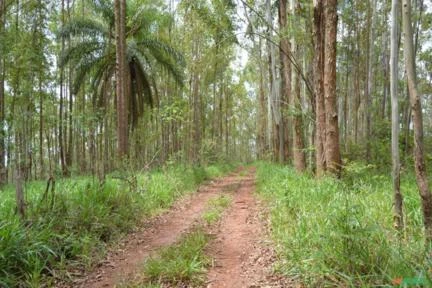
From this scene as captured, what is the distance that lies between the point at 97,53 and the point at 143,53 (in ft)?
6.58

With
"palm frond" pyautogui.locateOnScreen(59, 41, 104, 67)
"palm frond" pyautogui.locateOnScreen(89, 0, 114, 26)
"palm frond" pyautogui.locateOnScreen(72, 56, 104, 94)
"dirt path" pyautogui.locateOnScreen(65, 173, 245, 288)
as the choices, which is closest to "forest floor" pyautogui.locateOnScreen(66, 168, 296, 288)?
"dirt path" pyautogui.locateOnScreen(65, 173, 245, 288)

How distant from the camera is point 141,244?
18.9ft

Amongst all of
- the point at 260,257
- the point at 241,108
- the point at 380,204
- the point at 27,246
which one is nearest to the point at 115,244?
the point at 27,246

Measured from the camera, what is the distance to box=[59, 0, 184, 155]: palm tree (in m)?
15.3

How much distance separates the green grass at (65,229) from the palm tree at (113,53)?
883 centimetres

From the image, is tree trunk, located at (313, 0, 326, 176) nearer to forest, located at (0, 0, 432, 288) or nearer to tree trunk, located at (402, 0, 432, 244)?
forest, located at (0, 0, 432, 288)

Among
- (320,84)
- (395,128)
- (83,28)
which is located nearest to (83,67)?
(83,28)

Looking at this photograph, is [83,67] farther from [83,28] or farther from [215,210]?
[215,210]

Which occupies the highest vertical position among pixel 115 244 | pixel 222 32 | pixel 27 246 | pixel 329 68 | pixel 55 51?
pixel 55 51

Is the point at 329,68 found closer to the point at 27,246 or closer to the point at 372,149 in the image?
the point at 27,246

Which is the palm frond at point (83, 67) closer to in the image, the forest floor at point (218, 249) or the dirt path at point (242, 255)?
the forest floor at point (218, 249)

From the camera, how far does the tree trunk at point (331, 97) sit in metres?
7.26

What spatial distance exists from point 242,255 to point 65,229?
8.37 feet

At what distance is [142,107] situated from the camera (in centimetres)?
1705
